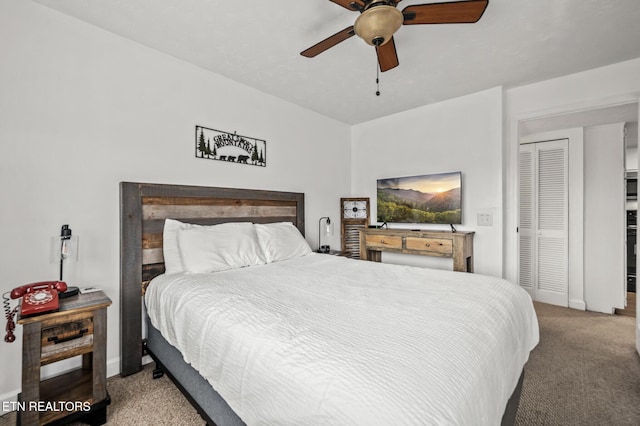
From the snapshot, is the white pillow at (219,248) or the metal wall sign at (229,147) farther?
the metal wall sign at (229,147)

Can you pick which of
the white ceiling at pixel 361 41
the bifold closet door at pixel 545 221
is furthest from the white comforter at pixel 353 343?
the bifold closet door at pixel 545 221

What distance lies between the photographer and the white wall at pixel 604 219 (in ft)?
11.2

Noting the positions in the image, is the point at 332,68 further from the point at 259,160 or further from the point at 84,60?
the point at 84,60

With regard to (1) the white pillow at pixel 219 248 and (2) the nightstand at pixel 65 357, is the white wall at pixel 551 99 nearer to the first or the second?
(1) the white pillow at pixel 219 248

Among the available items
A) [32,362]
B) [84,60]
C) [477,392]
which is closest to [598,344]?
[477,392]

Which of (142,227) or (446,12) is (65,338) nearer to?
(142,227)

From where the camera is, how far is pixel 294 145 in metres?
3.56

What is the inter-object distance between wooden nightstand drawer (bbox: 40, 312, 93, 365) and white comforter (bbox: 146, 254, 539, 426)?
38cm

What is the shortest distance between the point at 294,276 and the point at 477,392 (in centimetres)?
139

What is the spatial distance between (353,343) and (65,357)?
166cm

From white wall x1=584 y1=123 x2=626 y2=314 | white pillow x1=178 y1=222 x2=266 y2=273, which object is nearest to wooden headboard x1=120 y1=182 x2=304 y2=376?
white pillow x1=178 y1=222 x2=266 y2=273

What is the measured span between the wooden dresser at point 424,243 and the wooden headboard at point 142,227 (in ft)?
6.50

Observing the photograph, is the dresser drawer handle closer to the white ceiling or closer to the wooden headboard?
the wooden headboard

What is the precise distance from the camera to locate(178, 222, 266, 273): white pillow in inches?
86.8
